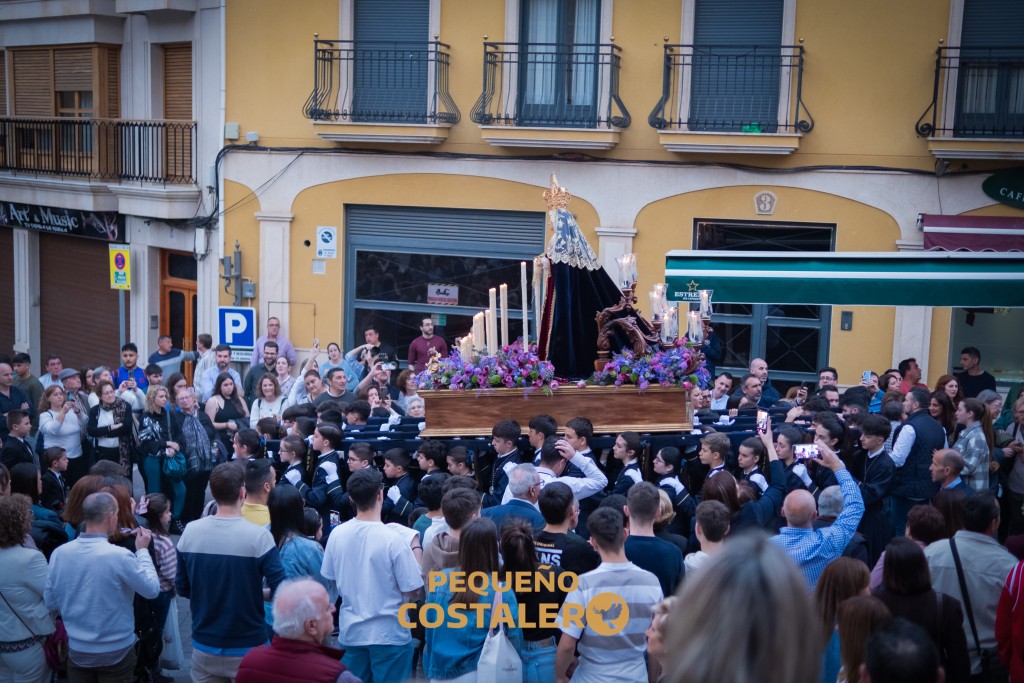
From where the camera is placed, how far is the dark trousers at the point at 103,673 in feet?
19.2

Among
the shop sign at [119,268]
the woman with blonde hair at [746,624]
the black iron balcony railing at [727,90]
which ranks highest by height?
the black iron balcony railing at [727,90]

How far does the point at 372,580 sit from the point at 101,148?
551 inches

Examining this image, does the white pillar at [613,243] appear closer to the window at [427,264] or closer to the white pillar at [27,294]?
the window at [427,264]

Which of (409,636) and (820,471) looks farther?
(820,471)

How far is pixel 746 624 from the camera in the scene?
8.52 feet

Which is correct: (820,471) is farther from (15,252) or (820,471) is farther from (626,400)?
(15,252)

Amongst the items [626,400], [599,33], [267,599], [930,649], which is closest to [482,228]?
[599,33]

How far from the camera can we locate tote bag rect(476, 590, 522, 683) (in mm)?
5062

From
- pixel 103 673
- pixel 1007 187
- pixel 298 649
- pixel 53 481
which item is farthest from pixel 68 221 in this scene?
pixel 298 649

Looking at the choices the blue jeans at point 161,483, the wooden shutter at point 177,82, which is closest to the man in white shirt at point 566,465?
the blue jeans at point 161,483

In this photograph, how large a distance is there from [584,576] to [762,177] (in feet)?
31.7

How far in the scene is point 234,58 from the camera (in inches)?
642

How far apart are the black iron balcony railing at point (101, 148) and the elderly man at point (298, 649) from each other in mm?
13302

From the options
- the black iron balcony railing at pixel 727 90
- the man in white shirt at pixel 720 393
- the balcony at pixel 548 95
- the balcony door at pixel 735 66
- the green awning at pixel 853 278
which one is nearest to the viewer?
the green awning at pixel 853 278
